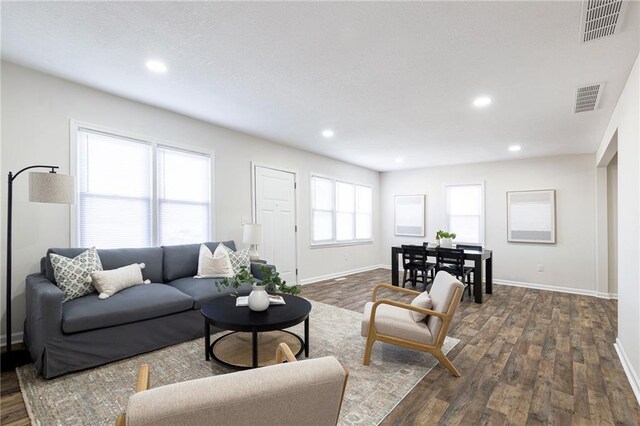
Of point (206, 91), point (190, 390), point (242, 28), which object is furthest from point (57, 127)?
point (190, 390)

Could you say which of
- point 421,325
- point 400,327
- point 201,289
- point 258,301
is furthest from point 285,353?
point 201,289

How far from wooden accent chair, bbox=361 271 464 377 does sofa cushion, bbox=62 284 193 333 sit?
184 centimetres

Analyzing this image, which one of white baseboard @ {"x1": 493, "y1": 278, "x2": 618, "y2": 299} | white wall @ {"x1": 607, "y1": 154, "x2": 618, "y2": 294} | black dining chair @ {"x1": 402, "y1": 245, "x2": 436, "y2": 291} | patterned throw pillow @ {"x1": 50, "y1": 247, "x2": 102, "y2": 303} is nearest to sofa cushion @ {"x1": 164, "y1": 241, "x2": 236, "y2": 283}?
patterned throw pillow @ {"x1": 50, "y1": 247, "x2": 102, "y2": 303}

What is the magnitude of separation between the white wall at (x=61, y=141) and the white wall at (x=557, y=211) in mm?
4530

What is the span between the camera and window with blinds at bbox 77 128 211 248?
3311 millimetres

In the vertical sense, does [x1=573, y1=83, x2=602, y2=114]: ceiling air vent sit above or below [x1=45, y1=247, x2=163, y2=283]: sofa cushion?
above

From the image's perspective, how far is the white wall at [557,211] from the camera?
5.63 m

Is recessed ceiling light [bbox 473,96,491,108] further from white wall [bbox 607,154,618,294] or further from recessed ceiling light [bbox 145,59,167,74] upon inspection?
white wall [bbox 607,154,618,294]

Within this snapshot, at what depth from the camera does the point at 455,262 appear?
5.20 meters

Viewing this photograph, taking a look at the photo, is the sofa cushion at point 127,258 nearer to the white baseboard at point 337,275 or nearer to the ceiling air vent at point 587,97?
the white baseboard at point 337,275

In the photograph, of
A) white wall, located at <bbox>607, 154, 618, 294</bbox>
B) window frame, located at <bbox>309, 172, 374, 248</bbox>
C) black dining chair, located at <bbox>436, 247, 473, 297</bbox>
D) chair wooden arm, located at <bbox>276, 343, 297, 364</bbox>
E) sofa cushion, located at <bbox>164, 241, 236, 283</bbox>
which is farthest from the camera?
window frame, located at <bbox>309, 172, 374, 248</bbox>

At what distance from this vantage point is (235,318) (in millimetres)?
2461

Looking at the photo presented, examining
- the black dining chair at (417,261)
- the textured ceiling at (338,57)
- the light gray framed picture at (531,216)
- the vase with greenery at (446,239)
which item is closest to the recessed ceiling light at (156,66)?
the textured ceiling at (338,57)

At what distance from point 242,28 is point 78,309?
258cm
